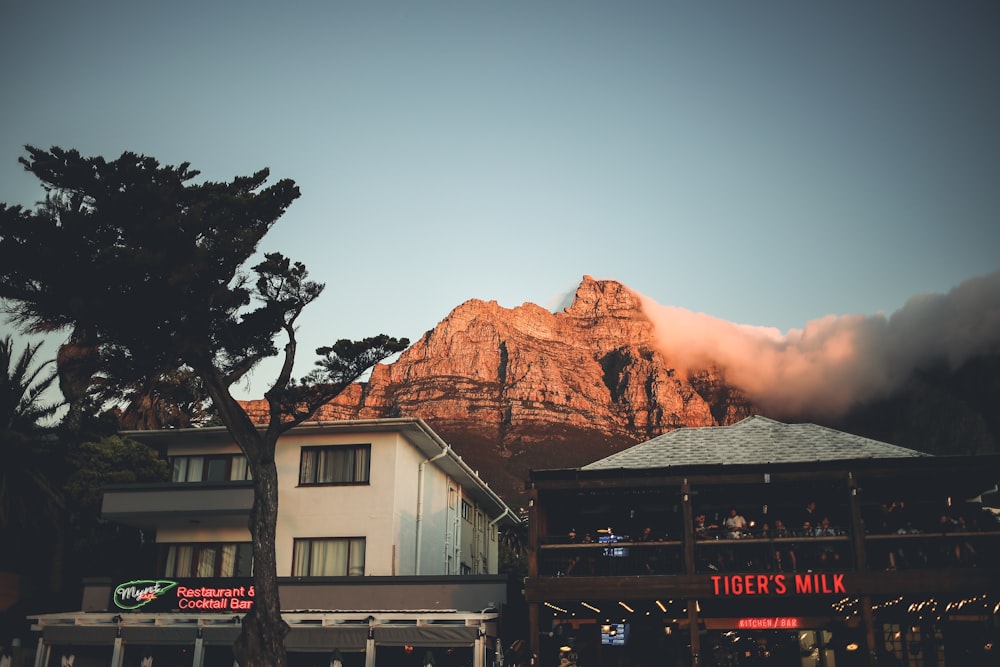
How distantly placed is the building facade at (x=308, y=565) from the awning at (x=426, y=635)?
1.2 inches

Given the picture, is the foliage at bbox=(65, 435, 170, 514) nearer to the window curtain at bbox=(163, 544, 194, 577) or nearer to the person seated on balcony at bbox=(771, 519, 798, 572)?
the window curtain at bbox=(163, 544, 194, 577)

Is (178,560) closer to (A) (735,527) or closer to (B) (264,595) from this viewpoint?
(B) (264,595)

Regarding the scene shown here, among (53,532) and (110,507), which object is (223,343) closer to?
(110,507)

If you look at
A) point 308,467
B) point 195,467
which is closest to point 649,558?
point 308,467

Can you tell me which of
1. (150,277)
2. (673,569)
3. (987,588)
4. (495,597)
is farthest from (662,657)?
(150,277)

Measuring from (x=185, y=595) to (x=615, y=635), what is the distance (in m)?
13.0

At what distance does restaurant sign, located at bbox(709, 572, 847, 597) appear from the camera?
2225 centimetres

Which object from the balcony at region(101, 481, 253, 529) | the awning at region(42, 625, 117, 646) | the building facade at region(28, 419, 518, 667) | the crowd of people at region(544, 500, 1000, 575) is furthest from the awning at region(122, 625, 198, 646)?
the crowd of people at region(544, 500, 1000, 575)

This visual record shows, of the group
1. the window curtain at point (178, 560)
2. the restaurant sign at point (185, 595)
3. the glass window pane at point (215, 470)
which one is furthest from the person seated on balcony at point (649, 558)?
the window curtain at point (178, 560)

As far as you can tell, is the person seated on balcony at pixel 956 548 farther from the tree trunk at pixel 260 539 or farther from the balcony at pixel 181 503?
the balcony at pixel 181 503

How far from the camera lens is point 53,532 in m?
37.1

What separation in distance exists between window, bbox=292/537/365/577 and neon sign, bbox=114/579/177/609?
3.90 metres

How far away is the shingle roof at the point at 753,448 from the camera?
82.3ft

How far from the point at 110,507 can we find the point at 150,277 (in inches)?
417
